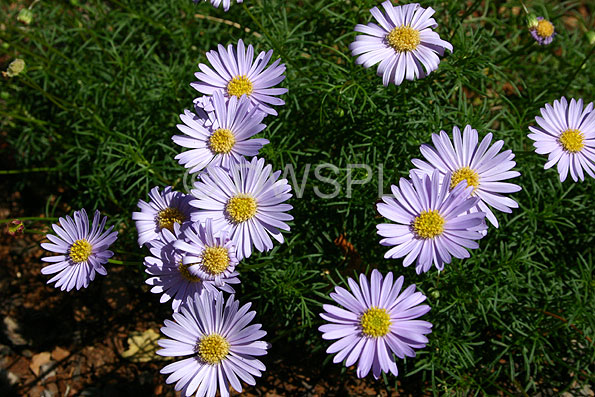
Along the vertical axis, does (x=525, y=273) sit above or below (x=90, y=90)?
below

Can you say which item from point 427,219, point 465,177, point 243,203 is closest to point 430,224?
point 427,219

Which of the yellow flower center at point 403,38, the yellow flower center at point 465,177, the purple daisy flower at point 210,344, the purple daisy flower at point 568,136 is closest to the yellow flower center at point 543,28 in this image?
the purple daisy flower at point 568,136

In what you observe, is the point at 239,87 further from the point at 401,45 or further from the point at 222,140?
the point at 401,45

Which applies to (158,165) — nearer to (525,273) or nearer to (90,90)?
(90,90)

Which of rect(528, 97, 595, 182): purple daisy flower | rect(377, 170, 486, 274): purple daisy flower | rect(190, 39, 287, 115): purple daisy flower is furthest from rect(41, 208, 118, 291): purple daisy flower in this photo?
rect(528, 97, 595, 182): purple daisy flower

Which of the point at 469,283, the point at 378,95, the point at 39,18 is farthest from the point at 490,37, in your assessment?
the point at 39,18

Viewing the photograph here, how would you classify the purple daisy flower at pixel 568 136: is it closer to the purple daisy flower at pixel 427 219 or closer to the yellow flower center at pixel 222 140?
the purple daisy flower at pixel 427 219

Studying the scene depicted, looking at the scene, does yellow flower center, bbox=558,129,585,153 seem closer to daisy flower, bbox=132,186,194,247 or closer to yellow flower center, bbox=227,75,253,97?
yellow flower center, bbox=227,75,253,97
